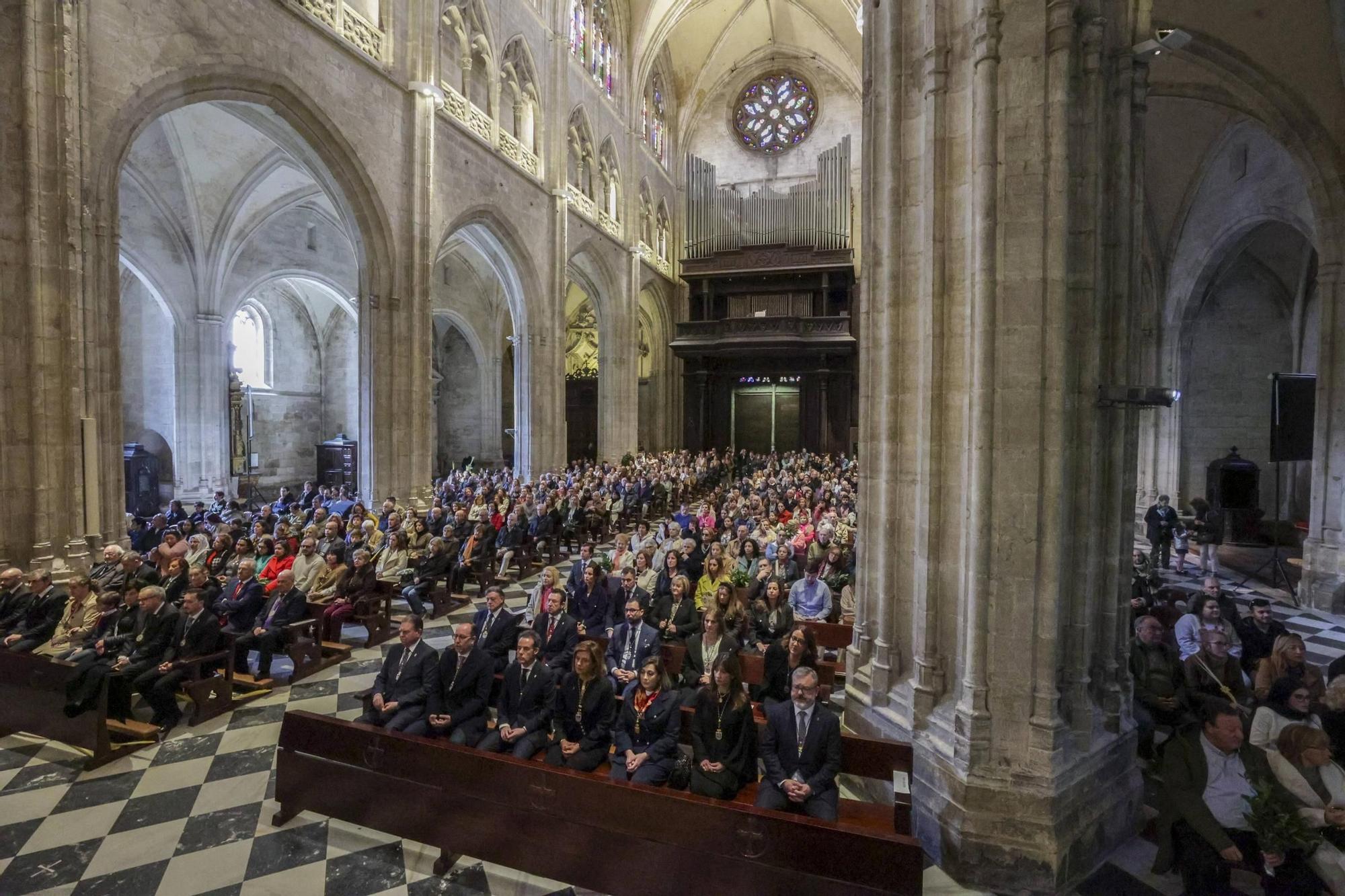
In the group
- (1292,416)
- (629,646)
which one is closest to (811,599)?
(629,646)

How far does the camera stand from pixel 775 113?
29938mm

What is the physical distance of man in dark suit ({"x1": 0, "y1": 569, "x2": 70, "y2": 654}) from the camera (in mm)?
6188

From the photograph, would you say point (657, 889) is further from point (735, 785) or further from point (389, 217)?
point (389, 217)

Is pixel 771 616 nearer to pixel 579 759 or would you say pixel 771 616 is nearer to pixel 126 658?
pixel 579 759

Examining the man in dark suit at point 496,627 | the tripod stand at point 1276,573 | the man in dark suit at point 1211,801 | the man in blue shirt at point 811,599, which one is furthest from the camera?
the tripod stand at point 1276,573

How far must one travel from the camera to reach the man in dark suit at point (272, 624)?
21.2 ft

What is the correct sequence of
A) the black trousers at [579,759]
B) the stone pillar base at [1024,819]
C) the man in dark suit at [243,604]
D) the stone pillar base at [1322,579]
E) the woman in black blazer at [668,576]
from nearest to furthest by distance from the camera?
the stone pillar base at [1024,819], the black trousers at [579,759], the man in dark suit at [243,604], the woman in black blazer at [668,576], the stone pillar base at [1322,579]

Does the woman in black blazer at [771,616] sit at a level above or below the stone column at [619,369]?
below

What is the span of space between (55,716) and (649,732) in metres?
4.86

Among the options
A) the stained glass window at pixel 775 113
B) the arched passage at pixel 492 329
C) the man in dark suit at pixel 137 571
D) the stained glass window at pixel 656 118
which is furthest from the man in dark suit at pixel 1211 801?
the stained glass window at pixel 775 113

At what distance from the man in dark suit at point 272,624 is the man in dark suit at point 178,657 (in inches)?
17.2

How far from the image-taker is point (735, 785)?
395 centimetres

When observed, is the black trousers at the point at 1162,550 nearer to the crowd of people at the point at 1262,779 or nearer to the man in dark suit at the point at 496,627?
the crowd of people at the point at 1262,779

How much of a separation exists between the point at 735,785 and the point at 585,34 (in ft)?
75.7
